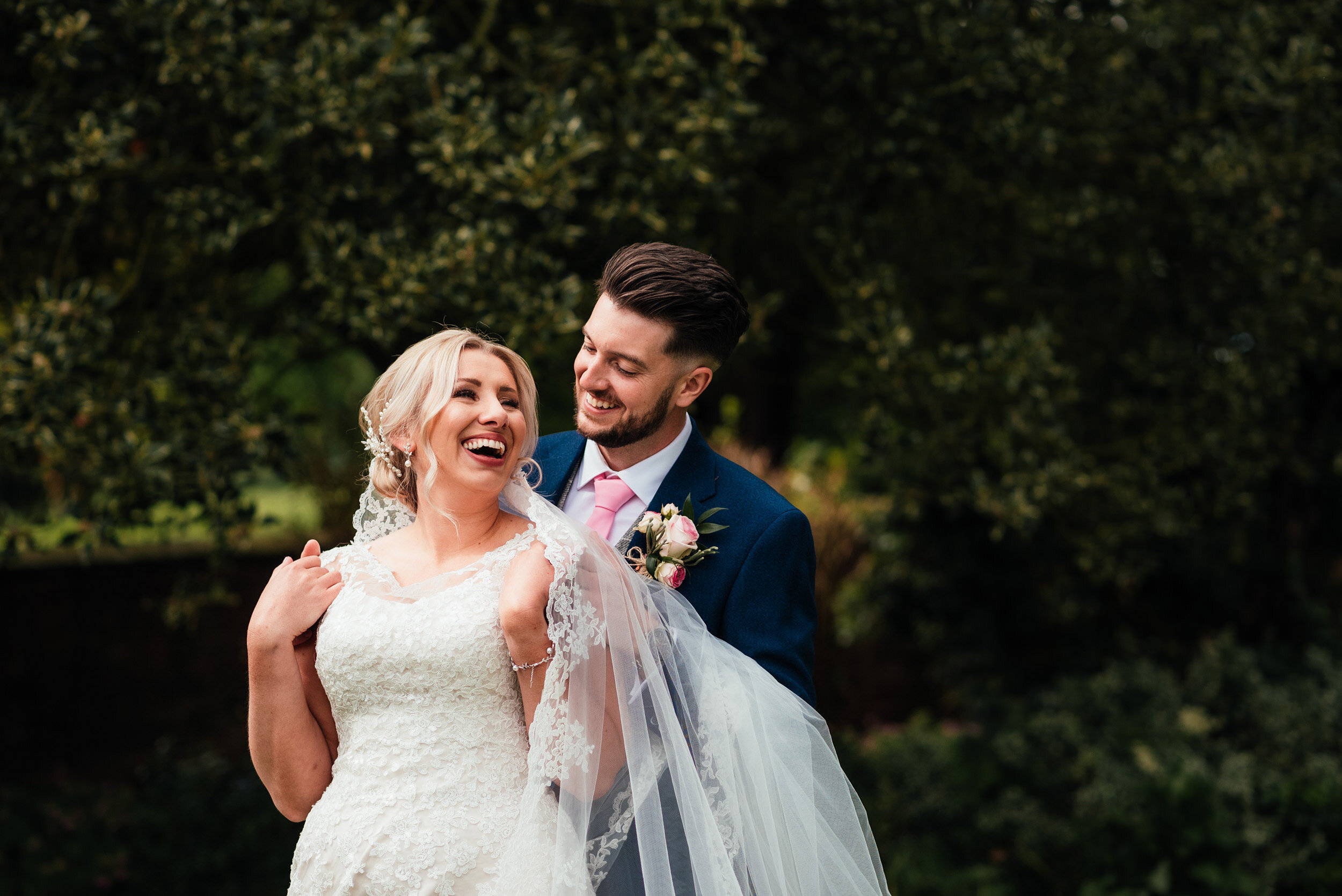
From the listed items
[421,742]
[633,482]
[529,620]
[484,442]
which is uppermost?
[484,442]

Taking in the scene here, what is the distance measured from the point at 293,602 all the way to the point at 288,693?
0.20 meters

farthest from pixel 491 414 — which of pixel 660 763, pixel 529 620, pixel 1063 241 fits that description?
pixel 1063 241

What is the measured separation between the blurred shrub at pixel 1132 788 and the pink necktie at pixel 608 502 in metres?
3.40

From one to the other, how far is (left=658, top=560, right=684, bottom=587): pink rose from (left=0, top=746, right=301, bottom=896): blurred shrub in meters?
3.66

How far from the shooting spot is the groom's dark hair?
8.26 feet

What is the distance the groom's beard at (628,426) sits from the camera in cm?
254

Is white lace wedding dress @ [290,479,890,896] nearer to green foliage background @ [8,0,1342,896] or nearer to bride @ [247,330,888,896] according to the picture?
bride @ [247,330,888,896]

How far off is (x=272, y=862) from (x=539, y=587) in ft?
12.5

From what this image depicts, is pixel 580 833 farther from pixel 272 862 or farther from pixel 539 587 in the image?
pixel 272 862

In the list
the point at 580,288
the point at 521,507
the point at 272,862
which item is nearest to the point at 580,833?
the point at 521,507

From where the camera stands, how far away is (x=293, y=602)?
238 centimetres

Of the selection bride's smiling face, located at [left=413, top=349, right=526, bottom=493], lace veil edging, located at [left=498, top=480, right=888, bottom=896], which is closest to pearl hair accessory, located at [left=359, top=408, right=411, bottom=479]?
bride's smiling face, located at [left=413, top=349, right=526, bottom=493]

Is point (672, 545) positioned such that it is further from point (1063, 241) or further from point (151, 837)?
point (151, 837)

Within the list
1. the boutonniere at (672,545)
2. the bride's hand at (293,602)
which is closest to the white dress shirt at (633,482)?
the boutonniere at (672,545)
